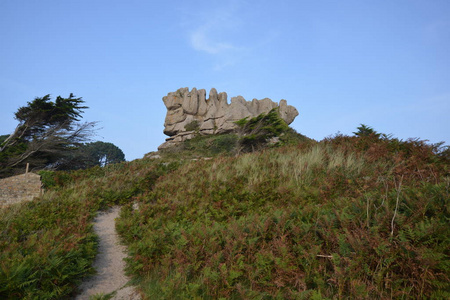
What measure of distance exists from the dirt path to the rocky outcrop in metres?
38.6

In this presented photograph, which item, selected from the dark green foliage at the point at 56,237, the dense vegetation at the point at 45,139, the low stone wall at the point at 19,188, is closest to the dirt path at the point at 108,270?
the dark green foliage at the point at 56,237

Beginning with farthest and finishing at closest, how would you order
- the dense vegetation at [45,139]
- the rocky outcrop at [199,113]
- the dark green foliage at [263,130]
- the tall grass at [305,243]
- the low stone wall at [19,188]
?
the rocky outcrop at [199,113], the dark green foliage at [263,130], the dense vegetation at [45,139], the low stone wall at [19,188], the tall grass at [305,243]

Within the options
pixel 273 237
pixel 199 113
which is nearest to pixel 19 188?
pixel 273 237

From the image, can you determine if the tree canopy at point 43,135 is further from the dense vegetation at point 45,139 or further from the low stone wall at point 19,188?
the low stone wall at point 19,188

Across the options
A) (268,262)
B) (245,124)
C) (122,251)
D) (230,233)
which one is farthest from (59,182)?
(245,124)

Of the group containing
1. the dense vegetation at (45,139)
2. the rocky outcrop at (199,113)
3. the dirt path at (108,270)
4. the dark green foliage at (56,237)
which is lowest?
the dirt path at (108,270)

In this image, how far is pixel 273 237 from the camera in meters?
4.44

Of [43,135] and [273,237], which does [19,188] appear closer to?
[43,135]

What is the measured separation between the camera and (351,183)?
286 inches

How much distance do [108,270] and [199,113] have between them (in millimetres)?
46189

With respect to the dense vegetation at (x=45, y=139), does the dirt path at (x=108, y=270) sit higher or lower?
lower

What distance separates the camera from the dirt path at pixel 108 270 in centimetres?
467

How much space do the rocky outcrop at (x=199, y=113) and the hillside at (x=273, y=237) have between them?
37.5m

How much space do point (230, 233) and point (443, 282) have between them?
3.03 m
